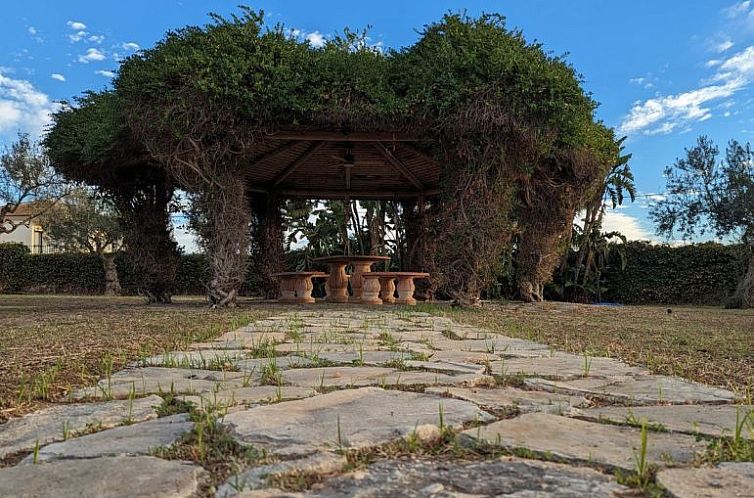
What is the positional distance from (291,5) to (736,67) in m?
9.71

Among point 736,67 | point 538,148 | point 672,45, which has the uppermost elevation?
point 736,67

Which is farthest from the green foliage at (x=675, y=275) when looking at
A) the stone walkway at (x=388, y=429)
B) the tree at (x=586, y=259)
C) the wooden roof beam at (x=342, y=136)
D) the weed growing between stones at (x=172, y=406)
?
the weed growing between stones at (x=172, y=406)

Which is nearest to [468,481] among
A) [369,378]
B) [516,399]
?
[516,399]

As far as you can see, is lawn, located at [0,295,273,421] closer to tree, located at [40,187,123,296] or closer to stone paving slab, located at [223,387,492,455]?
stone paving slab, located at [223,387,492,455]

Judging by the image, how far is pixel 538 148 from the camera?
7758mm

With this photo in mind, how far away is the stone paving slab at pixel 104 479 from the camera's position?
1075 millimetres

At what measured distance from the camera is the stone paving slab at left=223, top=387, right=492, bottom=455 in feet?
4.42

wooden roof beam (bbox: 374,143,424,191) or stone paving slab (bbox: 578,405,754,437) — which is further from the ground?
wooden roof beam (bbox: 374,143,424,191)

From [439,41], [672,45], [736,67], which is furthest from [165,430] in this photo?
[736,67]

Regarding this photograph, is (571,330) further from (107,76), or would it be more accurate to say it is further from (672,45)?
(107,76)

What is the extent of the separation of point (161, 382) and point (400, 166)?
373 inches

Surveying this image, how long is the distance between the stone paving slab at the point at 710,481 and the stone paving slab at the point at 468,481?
0.10 metres

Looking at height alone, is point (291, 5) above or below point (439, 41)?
above

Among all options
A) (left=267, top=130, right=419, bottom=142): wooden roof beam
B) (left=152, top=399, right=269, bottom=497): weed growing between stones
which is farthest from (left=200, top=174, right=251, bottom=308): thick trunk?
(left=152, top=399, right=269, bottom=497): weed growing between stones
